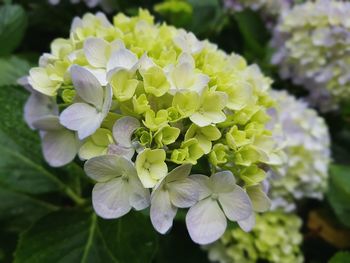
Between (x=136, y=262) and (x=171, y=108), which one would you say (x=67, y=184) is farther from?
(x=171, y=108)

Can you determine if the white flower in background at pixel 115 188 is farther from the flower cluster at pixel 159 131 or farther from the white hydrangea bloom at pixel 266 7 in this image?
the white hydrangea bloom at pixel 266 7

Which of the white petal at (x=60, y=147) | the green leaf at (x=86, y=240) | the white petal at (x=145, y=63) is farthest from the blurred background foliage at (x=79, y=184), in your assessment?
the white petal at (x=145, y=63)

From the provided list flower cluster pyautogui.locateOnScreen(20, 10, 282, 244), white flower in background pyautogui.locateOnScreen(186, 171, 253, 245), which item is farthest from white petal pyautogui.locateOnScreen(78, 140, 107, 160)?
white flower in background pyautogui.locateOnScreen(186, 171, 253, 245)

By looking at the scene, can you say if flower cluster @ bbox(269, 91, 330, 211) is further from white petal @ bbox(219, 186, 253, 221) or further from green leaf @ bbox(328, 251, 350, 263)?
white petal @ bbox(219, 186, 253, 221)

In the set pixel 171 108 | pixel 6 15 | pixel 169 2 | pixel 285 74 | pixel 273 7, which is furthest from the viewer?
pixel 273 7

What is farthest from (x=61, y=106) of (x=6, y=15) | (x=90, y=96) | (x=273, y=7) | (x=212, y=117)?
(x=273, y=7)

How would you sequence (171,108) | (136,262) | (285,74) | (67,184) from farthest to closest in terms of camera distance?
(285,74), (67,184), (136,262), (171,108)

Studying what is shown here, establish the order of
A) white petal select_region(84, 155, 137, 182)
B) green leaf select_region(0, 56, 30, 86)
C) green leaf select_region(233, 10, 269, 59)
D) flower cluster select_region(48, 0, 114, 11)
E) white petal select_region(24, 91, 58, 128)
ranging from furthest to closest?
green leaf select_region(233, 10, 269, 59), flower cluster select_region(48, 0, 114, 11), green leaf select_region(0, 56, 30, 86), white petal select_region(24, 91, 58, 128), white petal select_region(84, 155, 137, 182)
